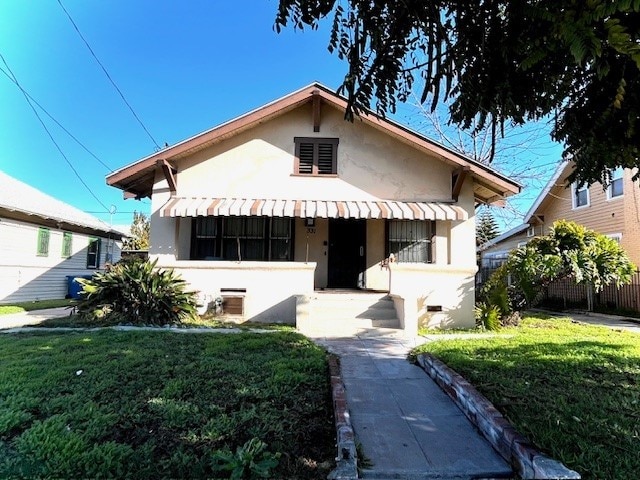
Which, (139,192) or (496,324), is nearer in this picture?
(496,324)

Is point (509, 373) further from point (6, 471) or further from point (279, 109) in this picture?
point (279, 109)

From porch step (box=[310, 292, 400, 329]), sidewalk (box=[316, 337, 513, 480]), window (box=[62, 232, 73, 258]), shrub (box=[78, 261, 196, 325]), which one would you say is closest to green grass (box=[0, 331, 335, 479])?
sidewalk (box=[316, 337, 513, 480])

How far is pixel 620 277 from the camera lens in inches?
470

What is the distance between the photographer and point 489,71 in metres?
3.99

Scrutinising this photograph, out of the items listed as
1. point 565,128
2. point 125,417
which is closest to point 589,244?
point 565,128

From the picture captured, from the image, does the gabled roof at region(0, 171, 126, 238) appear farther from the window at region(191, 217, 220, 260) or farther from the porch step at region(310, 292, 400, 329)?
the porch step at region(310, 292, 400, 329)

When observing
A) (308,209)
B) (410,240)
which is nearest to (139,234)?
(308,209)

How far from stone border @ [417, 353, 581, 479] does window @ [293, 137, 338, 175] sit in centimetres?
875

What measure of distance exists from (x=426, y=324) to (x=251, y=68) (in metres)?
15.3

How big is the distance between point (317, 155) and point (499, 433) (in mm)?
10730

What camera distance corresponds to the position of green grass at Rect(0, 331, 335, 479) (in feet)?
10.9

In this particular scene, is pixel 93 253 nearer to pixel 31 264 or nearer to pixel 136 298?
pixel 31 264

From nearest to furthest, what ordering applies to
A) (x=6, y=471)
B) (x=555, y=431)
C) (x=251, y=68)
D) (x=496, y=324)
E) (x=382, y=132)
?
1. (x=6, y=471)
2. (x=555, y=431)
3. (x=496, y=324)
4. (x=382, y=132)
5. (x=251, y=68)

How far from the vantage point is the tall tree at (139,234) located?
3356 centimetres
